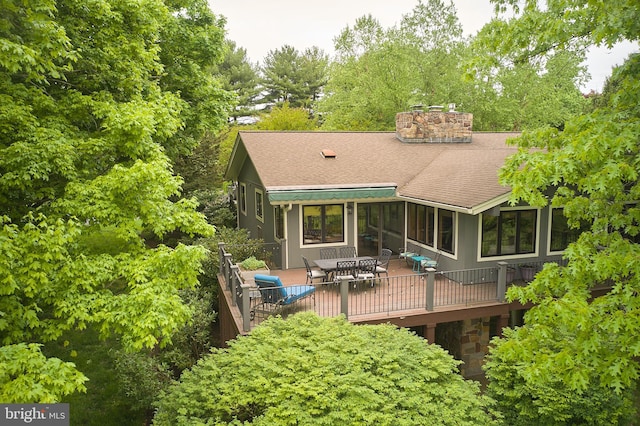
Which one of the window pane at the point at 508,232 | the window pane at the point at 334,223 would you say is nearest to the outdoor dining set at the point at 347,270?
the window pane at the point at 334,223

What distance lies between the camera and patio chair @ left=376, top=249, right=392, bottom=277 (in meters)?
12.5

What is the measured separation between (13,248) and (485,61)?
726 cm

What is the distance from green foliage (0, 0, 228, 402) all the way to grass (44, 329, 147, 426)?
110 inches

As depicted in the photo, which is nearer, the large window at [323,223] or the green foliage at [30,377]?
the green foliage at [30,377]

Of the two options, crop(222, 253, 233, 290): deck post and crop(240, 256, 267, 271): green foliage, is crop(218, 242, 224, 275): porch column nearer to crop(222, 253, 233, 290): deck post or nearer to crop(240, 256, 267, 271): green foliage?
crop(222, 253, 233, 290): deck post

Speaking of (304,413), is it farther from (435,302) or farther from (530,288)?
(435,302)

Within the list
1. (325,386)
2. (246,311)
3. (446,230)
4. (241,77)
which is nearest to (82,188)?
(246,311)

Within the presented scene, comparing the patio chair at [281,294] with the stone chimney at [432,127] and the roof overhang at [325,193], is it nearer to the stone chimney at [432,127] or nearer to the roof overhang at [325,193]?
the roof overhang at [325,193]

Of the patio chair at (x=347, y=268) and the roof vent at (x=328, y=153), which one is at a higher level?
the roof vent at (x=328, y=153)

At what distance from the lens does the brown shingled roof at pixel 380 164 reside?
1333 centimetres

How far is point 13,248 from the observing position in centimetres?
533

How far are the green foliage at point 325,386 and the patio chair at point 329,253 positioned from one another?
24.1ft

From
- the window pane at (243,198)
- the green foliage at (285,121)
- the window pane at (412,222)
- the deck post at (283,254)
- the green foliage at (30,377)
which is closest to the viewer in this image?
the green foliage at (30,377)

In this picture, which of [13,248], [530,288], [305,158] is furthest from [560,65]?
[13,248]
